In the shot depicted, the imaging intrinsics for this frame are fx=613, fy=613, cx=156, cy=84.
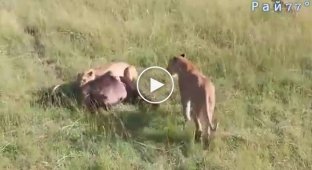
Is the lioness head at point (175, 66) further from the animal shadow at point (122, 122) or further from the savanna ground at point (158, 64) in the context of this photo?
the animal shadow at point (122, 122)

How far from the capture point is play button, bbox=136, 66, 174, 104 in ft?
18.0

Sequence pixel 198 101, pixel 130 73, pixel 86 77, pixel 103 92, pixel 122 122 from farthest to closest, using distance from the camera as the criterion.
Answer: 1. pixel 130 73
2. pixel 86 77
3. pixel 103 92
4. pixel 122 122
5. pixel 198 101

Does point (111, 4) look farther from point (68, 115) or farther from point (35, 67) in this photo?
point (68, 115)

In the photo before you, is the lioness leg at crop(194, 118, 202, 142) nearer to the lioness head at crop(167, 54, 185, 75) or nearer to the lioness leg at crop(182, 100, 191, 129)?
the lioness leg at crop(182, 100, 191, 129)

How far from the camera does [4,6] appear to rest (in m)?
7.16

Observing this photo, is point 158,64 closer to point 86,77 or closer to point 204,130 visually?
point 86,77

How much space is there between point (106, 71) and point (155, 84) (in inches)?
20.0

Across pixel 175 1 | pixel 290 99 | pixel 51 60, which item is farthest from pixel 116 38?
pixel 290 99

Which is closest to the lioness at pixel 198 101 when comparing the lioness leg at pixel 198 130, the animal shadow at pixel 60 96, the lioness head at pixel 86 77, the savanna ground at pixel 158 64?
the lioness leg at pixel 198 130

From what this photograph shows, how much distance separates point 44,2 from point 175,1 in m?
1.55

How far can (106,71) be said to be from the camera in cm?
551

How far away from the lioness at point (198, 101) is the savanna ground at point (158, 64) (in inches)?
4.3

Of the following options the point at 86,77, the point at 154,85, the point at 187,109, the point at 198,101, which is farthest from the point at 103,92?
the point at 198,101

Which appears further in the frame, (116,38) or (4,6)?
(4,6)
